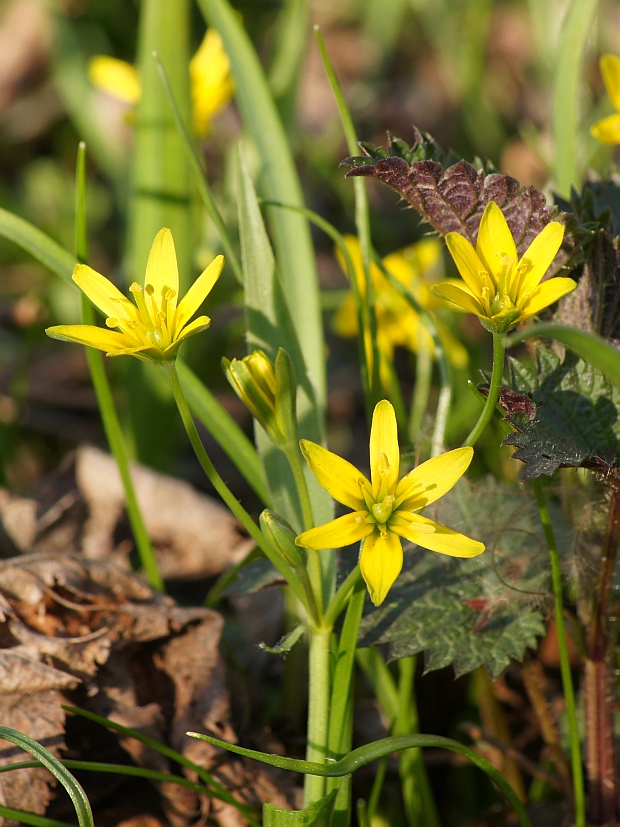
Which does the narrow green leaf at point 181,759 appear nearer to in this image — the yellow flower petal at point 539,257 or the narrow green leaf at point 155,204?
the yellow flower petal at point 539,257

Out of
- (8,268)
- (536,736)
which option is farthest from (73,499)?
(8,268)

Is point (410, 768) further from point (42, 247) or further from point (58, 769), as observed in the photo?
point (42, 247)

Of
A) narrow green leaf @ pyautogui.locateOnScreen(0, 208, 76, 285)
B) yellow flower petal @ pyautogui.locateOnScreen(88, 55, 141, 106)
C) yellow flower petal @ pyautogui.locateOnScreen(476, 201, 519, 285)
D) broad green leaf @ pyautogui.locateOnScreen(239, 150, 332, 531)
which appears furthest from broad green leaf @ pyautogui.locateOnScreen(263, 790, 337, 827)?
yellow flower petal @ pyautogui.locateOnScreen(88, 55, 141, 106)

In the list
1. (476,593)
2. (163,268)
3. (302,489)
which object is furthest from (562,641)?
(163,268)

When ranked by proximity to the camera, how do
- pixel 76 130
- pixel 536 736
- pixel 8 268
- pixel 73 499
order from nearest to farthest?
pixel 536 736
pixel 73 499
pixel 8 268
pixel 76 130

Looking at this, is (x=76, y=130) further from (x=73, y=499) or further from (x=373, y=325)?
(x=373, y=325)

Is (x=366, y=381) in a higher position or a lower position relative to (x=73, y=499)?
higher

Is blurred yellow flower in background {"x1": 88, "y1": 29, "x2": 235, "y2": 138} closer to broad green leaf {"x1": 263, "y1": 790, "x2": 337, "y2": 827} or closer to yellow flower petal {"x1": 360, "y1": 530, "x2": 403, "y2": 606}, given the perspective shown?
yellow flower petal {"x1": 360, "y1": 530, "x2": 403, "y2": 606}
